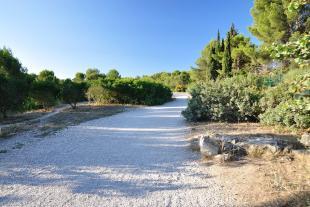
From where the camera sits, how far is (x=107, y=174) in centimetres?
473

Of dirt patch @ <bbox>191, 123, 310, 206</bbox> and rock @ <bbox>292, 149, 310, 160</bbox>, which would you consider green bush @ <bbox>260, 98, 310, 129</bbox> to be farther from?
dirt patch @ <bbox>191, 123, 310, 206</bbox>

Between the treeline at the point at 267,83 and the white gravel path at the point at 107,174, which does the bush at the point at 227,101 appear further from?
the white gravel path at the point at 107,174

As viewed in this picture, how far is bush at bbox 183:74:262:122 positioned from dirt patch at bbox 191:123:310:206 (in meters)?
4.17

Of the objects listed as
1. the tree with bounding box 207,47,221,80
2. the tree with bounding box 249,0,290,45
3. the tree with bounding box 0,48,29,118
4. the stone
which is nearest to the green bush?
the stone

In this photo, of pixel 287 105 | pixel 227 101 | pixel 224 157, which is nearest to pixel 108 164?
pixel 224 157

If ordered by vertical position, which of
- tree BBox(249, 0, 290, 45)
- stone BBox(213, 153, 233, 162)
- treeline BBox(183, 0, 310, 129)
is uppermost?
tree BBox(249, 0, 290, 45)

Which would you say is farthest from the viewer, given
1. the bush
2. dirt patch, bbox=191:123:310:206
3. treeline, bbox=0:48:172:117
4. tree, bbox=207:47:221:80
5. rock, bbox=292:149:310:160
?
tree, bbox=207:47:221:80

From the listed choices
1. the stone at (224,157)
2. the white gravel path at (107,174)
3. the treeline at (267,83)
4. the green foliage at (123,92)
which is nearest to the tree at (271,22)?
the treeline at (267,83)

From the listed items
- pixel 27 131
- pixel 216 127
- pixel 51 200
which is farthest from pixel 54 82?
pixel 51 200

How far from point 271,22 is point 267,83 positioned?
12136 millimetres

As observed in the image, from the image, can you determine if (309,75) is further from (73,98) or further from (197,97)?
(73,98)

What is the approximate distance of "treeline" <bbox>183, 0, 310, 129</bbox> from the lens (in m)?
2.36

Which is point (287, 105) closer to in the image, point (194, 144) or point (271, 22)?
point (194, 144)

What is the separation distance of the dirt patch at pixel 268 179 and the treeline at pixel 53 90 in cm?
938
